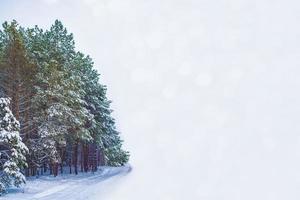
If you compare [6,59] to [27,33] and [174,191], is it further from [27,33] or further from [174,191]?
[174,191]

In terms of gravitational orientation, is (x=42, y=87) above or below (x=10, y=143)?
above

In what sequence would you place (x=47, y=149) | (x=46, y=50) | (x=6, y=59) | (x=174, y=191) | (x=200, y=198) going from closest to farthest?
(x=200, y=198) < (x=174, y=191) < (x=6, y=59) < (x=47, y=149) < (x=46, y=50)

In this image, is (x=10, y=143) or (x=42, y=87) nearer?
(x=10, y=143)

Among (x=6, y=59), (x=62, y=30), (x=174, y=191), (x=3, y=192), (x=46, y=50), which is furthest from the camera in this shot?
(x=62, y=30)

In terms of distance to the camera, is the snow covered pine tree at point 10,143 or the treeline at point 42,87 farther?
the treeline at point 42,87

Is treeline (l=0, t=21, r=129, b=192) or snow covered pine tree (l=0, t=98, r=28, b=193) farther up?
treeline (l=0, t=21, r=129, b=192)

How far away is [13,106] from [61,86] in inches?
214

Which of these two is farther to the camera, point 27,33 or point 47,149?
point 27,33

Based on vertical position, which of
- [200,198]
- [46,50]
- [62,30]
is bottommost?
[200,198]

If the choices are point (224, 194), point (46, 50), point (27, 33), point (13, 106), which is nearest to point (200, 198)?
point (224, 194)

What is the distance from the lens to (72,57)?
41469 mm

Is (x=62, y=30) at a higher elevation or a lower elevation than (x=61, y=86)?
higher

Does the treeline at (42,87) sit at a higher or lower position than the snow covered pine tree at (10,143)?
higher

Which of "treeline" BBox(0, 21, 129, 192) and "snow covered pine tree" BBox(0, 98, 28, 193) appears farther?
"treeline" BBox(0, 21, 129, 192)
